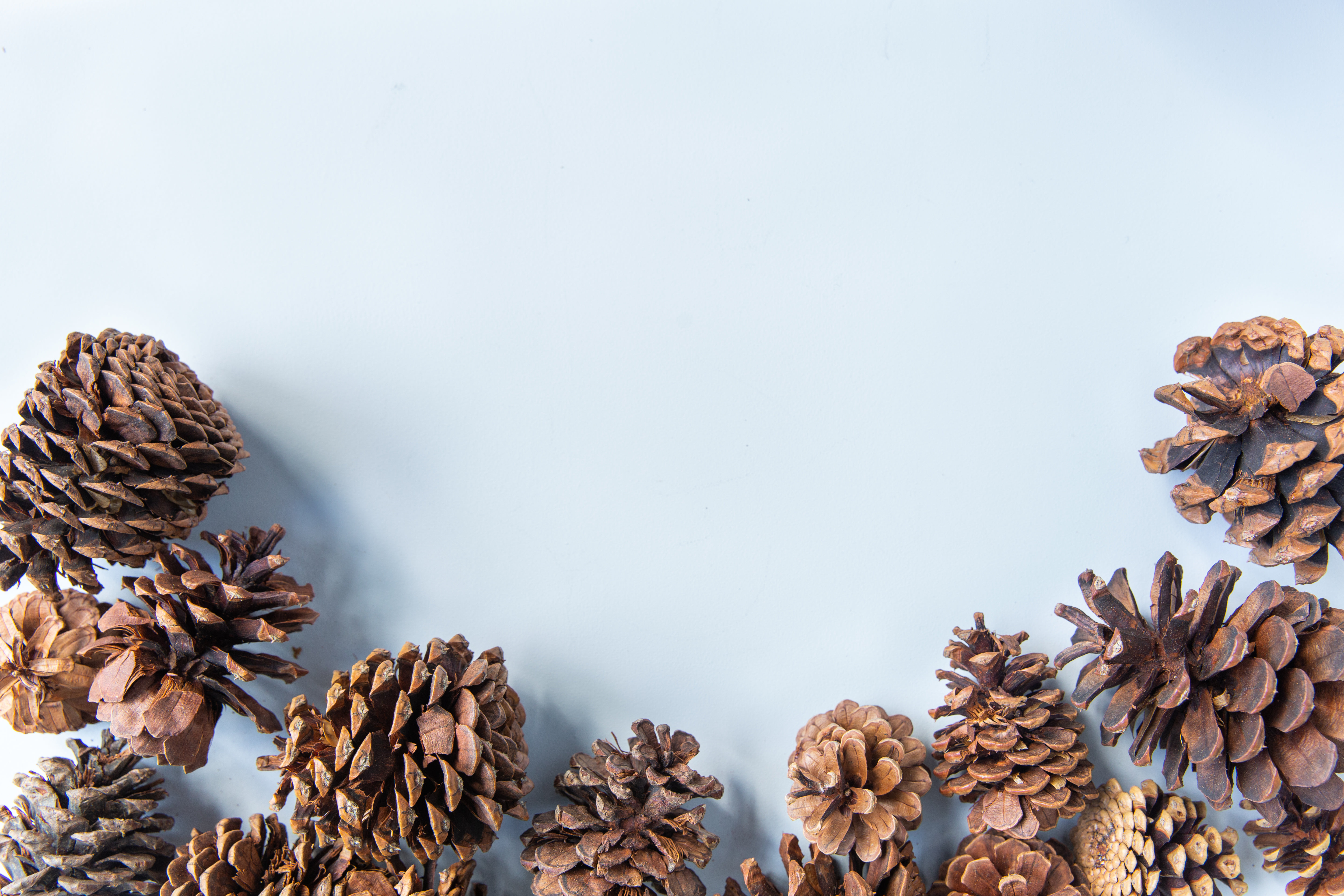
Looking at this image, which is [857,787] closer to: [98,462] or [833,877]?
[833,877]

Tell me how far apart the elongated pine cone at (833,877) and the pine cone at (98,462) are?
0.67 meters

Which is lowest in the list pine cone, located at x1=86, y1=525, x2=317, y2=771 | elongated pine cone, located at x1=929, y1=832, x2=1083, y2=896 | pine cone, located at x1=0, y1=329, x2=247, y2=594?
elongated pine cone, located at x1=929, y1=832, x2=1083, y2=896

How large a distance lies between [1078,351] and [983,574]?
0.85 feet

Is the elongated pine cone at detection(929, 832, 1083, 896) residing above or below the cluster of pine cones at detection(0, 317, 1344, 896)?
below

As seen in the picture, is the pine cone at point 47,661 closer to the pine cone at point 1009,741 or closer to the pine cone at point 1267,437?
the pine cone at point 1009,741

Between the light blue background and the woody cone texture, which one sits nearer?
the woody cone texture

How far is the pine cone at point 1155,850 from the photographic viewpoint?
0.74m

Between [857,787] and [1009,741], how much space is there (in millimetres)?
147

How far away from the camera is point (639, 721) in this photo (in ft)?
2.59

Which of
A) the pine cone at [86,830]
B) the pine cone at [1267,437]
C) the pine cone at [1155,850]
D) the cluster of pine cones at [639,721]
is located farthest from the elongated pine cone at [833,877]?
the pine cone at [86,830]

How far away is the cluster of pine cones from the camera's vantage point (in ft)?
Answer: 2.21

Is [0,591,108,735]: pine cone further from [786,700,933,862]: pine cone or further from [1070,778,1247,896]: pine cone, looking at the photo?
[1070,778,1247,896]: pine cone

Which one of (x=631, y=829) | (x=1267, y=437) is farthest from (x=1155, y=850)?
(x=631, y=829)

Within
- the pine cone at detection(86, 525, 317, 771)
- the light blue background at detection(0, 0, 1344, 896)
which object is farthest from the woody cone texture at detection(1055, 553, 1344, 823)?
the pine cone at detection(86, 525, 317, 771)
